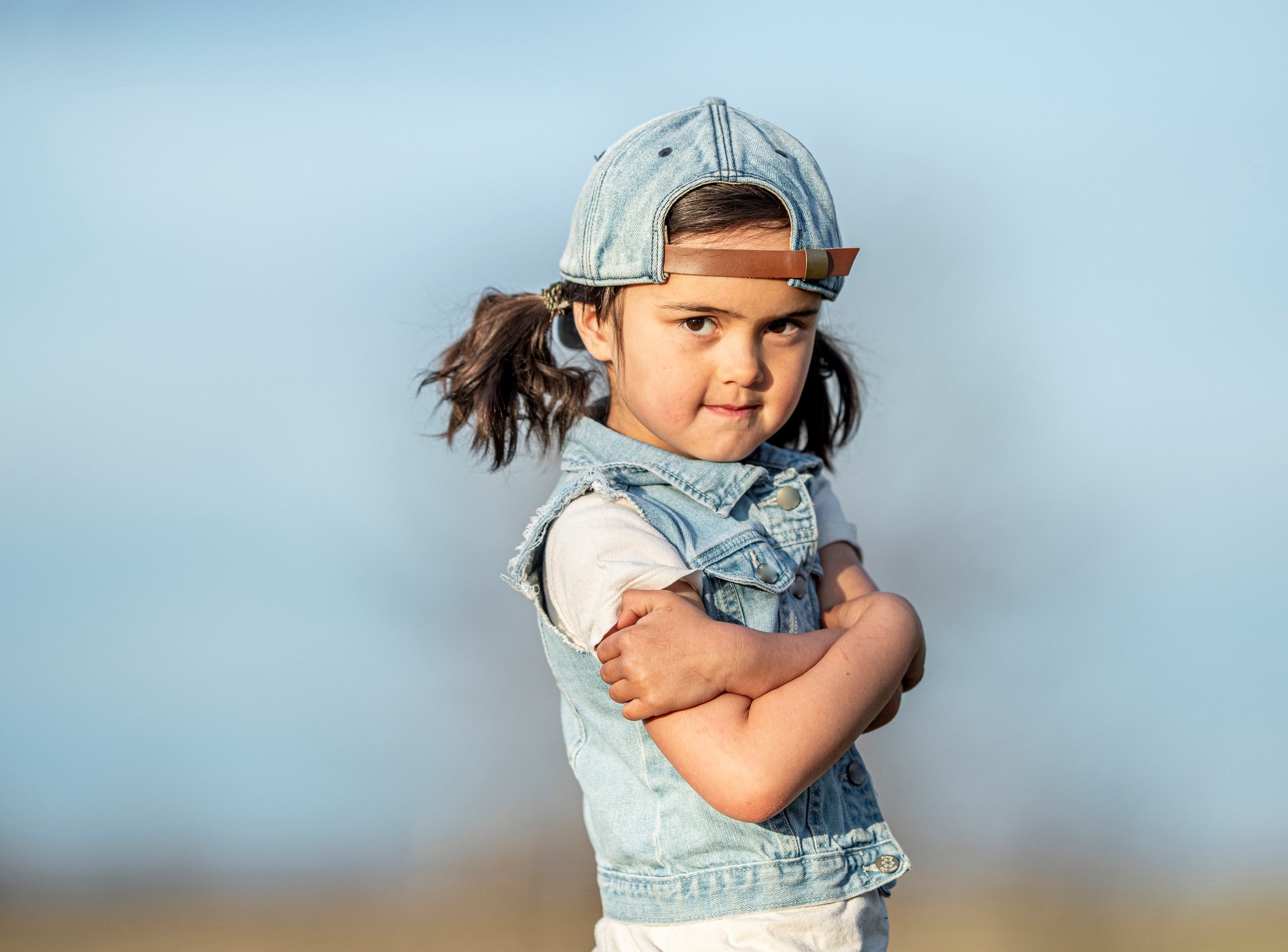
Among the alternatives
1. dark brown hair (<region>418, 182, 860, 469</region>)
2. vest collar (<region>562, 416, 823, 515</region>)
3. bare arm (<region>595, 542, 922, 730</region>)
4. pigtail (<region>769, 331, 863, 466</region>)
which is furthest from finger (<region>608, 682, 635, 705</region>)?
pigtail (<region>769, 331, 863, 466</region>)

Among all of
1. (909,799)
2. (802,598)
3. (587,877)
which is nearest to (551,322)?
(802,598)

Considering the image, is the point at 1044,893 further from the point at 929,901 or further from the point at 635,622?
the point at 635,622

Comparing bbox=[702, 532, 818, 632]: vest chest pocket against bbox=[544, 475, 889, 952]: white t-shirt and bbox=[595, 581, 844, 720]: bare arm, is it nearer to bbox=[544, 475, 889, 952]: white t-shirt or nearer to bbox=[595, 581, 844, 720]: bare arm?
bbox=[544, 475, 889, 952]: white t-shirt

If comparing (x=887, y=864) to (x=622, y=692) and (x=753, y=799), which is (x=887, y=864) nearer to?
(x=753, y=799)

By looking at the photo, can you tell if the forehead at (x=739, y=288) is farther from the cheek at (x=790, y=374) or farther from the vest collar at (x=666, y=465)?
→ the vest collar at (x=666, y=465)

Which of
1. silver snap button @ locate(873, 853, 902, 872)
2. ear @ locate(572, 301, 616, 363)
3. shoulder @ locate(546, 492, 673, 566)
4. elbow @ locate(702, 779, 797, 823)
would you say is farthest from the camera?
ear @ locate(572, 301, 616, 363)

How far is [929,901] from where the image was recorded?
3275 mm

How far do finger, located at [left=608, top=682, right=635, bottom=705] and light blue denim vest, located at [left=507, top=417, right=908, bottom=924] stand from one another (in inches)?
6.7

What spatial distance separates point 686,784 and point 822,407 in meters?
0.78

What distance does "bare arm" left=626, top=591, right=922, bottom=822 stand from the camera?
122 centimetres

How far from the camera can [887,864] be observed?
1445 mm

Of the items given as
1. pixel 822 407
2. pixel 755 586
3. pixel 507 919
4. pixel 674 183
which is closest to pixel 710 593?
pixel 755 586

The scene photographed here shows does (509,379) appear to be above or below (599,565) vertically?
above

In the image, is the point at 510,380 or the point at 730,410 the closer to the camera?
the point at 730,410
